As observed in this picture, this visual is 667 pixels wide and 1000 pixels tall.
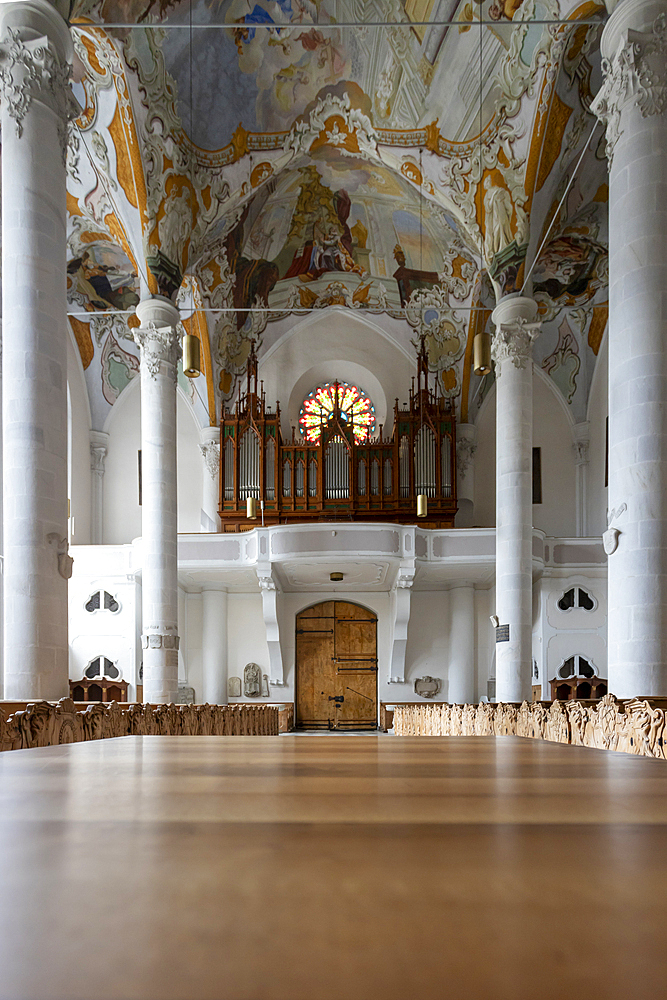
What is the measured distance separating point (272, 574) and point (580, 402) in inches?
392

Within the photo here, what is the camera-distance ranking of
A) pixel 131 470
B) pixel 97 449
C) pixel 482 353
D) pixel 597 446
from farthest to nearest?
pixel 131 470
pixel 97 449
pixel 597 446
pixel 482 353

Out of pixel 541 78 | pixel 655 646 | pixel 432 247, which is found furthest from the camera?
pixel 432 247

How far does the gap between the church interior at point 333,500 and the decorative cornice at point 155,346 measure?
0.05 m

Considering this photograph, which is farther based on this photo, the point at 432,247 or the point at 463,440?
the point at 463,440

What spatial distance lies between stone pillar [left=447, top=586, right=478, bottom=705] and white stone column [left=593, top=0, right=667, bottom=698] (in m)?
13.9

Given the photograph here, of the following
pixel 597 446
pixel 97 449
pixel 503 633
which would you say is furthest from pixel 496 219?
pixel 97 449

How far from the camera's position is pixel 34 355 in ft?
25.5

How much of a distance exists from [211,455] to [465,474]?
7.04 meters

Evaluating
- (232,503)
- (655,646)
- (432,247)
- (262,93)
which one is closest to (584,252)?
(432,247)

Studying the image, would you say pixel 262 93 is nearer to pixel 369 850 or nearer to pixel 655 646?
pixel 655 646

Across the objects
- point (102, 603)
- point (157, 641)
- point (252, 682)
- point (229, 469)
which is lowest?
point (252, 682)

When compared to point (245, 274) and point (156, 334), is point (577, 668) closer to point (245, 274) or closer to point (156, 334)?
point (156, 334)

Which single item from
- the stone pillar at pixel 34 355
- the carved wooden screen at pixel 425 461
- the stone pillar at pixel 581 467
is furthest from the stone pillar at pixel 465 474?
the stone pillar at pixel 34 355

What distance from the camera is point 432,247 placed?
21422 mm
